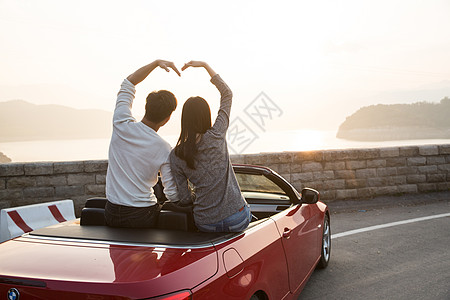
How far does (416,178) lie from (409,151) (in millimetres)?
742

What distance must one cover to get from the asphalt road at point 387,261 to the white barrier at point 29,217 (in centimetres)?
376

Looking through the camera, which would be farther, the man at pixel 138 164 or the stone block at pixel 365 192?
the stone block at pixel 365 192

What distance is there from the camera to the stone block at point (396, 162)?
37.6 feet

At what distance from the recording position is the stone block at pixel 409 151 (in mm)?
11605

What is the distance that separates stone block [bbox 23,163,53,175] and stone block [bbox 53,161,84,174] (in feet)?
0.37

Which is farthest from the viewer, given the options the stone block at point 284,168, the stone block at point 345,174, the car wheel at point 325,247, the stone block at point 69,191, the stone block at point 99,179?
the stone block at point 345,174

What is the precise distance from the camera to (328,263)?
5410mm

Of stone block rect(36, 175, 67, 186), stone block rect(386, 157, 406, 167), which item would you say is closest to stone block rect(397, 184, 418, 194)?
stone block rect(386, 157, 406, 167)

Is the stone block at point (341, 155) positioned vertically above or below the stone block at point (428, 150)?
above

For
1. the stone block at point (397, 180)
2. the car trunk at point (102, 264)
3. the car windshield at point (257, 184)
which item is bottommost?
the stone block at point (397, 180)

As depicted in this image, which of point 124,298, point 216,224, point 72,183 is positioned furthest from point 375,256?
point 72,183

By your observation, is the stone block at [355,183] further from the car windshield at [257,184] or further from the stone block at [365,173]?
the car windshield at [257,184]

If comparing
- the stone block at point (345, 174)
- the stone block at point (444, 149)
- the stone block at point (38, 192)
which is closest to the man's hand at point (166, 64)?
the stone block at point (38, 192)

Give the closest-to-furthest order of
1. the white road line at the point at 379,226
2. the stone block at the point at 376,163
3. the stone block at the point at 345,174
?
the white road line at the point at 379,226
the stone block at the point at 345,174
the stone block at the point at 376,163
